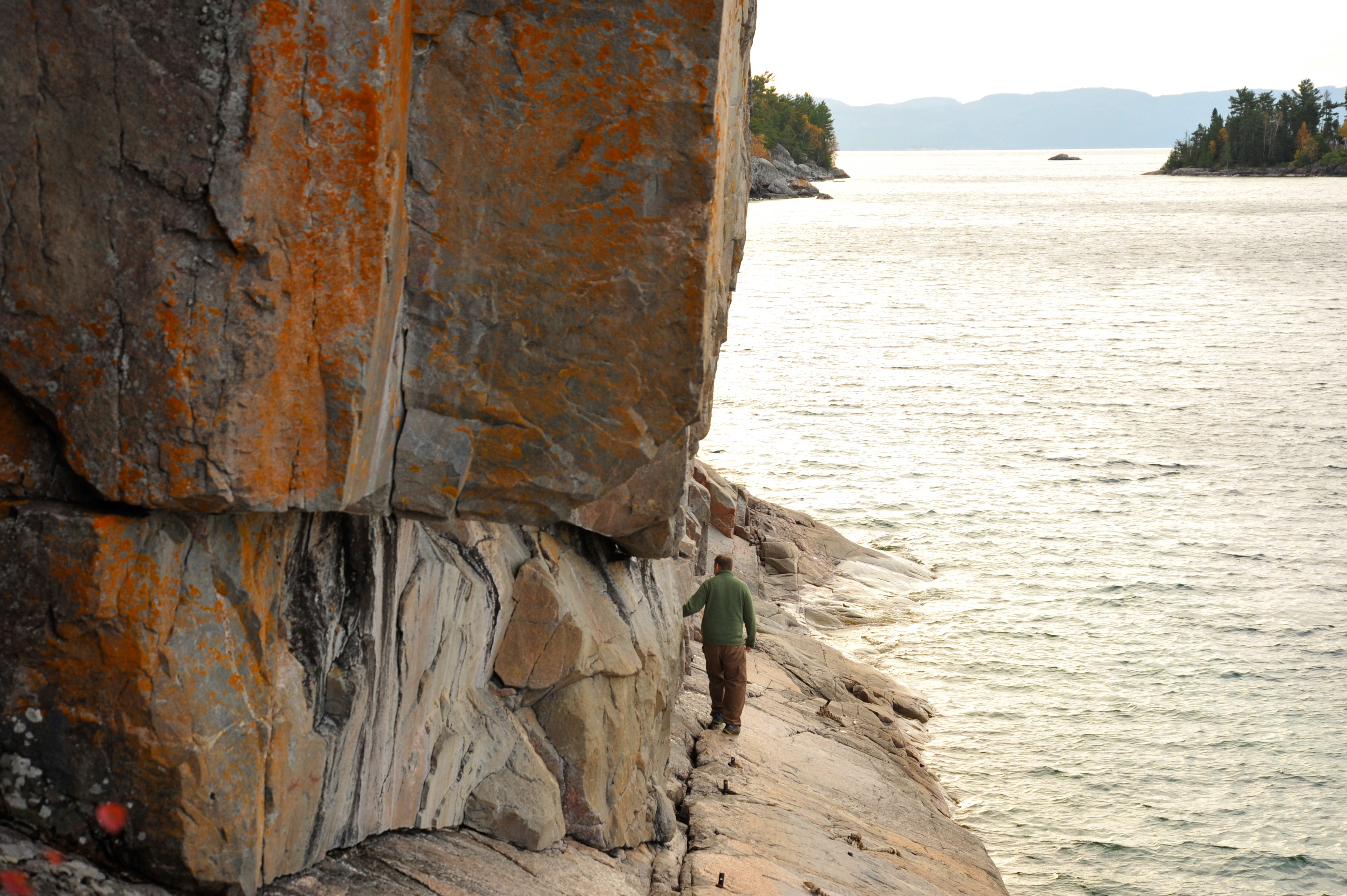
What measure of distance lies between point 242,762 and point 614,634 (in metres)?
3.87

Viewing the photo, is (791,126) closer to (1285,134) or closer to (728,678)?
(1285,134)

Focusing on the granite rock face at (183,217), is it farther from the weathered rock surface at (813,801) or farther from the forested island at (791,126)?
the forested island at (791,126)

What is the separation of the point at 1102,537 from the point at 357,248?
24.1m

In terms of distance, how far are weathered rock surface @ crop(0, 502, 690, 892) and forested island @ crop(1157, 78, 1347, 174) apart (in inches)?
7375

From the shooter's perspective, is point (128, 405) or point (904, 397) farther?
point (904, 397)

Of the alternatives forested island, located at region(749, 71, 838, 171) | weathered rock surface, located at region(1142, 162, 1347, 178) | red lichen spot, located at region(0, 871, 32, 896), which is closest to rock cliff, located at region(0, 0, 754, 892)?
red lichen spot, located at region(0, 871, 32, 896)

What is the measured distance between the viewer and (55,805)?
517 centimetres

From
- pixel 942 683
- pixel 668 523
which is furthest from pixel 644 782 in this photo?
pixel 942 683

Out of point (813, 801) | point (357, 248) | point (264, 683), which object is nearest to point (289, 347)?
point (357, 248)

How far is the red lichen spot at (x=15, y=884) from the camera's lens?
15.9 ft

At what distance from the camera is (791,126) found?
553 feet

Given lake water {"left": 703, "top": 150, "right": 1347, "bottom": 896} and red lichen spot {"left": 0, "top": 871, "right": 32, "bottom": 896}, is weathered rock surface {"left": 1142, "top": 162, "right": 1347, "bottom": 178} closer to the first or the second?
lake water {"left": 703, "top": 150, "right": 1347, "bottom": 896}

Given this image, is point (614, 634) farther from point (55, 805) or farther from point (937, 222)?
point (937, 222)

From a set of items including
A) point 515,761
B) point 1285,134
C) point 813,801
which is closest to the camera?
point 515,761
